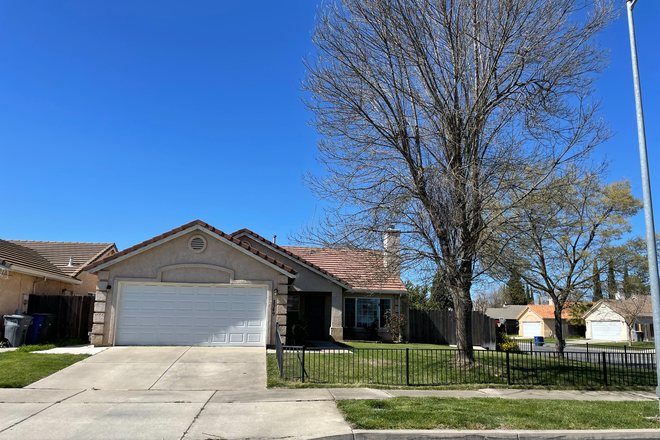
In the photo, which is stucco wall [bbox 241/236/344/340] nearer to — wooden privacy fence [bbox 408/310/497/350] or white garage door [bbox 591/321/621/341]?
wooden privacy fence [bbox 408/310/497/350]

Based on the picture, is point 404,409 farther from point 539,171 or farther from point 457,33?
point 457,33

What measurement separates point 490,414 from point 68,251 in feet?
81.3

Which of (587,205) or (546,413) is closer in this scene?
(546,413)

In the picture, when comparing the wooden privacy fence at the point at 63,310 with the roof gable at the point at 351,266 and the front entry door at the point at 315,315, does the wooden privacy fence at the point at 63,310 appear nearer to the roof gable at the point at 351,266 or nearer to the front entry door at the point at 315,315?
the roof gable at the point at 351,266

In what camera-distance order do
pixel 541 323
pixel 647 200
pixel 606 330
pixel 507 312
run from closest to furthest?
pixel 647 200
pixel 606 330
pixel 541 323
pixel 507 312

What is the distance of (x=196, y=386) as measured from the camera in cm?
1130

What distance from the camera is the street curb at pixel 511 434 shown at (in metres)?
7.56

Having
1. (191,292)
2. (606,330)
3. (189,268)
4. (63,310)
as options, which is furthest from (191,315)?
(606,330)

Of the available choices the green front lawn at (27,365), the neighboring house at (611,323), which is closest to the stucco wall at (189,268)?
the green front lawn at (27,365)

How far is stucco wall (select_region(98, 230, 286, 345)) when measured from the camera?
659 inches

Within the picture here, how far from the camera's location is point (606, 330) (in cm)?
5388

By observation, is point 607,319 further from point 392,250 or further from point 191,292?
point 191,292

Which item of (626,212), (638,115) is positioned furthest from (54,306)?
(626,212)

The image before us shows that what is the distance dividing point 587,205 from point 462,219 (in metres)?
12.3
